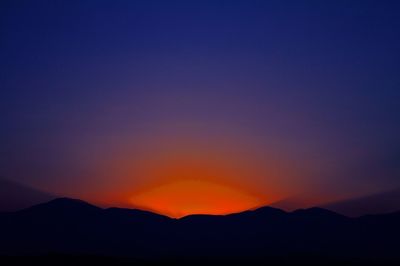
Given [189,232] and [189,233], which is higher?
[189,232]

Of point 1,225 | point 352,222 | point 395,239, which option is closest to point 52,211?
point 1,225

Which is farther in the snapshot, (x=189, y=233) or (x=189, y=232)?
(x=189, y=232)

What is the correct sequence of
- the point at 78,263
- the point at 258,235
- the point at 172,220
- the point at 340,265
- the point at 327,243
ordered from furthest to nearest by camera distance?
the point at 172,220
the point at 258,235
the point at 327,243
the point at 340,265
the point at 78,263

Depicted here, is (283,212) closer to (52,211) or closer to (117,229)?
(117,229)

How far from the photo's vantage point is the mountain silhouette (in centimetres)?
14050

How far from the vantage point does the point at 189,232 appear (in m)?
174

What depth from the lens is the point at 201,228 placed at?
17638 centimetres

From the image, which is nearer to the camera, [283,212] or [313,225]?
[313,225]

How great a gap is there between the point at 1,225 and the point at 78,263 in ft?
492

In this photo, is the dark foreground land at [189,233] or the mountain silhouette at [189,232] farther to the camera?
the mountain silhouette at [189,232]

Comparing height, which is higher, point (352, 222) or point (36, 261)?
point (352, 222)

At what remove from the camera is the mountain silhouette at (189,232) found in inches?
5531

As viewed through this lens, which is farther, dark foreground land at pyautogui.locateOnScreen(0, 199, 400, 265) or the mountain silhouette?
the mountain silhouette

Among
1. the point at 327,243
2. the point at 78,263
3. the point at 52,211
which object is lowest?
the point at 78,263
